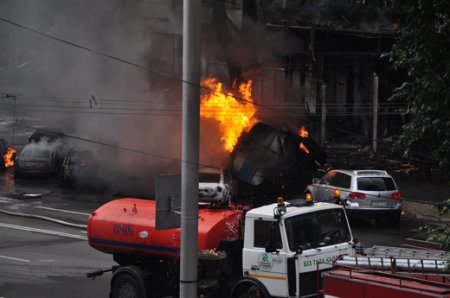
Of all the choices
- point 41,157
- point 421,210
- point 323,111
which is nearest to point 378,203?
point 421,210

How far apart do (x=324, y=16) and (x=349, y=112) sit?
5.10m

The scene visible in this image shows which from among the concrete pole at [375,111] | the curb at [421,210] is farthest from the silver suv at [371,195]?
the concrete pole at [375,111]

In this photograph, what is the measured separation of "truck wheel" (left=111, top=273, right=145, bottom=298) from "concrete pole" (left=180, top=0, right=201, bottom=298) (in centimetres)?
316

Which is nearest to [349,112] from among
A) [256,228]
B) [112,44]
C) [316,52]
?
[316,52]

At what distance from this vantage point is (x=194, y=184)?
715 centimetres

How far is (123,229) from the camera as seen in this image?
10.2m

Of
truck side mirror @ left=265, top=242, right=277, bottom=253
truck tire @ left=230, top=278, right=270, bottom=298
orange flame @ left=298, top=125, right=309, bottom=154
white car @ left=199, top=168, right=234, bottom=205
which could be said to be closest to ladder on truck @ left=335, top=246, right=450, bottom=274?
truck side mirror @ left=265, top=242, right=277, bottom=253

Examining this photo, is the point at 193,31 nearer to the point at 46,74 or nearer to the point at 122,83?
the point at 122,83

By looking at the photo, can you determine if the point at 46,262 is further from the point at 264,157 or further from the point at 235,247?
the point at 264,157

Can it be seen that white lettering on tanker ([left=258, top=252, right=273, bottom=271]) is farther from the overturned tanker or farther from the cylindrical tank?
the overturned tanker

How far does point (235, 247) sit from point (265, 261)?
699 mm

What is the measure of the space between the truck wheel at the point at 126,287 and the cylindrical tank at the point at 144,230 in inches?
16.7

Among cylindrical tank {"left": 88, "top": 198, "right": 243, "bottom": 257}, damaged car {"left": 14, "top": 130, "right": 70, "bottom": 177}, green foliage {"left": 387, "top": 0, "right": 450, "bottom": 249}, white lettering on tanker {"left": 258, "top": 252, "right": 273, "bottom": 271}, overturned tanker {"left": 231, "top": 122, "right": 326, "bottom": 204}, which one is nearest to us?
green foliage {"left": 387, "top": 0, "right": 450, "bottom": 249}

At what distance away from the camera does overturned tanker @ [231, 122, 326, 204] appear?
21.8 metres
